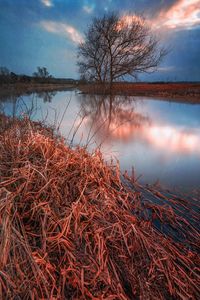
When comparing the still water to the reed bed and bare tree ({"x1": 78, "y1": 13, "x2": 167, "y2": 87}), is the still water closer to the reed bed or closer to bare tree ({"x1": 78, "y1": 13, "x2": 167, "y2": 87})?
the reed bed

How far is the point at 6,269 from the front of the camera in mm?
1134

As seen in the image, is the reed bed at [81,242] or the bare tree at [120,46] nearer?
the reed bed at [81,242]

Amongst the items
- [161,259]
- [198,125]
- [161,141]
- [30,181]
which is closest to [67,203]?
[30,181]

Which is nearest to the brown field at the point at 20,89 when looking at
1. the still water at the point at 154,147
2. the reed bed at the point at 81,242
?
the still water at the point at 154,147

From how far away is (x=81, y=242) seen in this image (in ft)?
4.53

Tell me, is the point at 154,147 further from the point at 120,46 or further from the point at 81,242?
the point at 120,46

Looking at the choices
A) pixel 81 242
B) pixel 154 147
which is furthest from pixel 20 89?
pixel 81 242

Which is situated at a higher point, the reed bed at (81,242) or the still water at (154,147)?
the reed bed at (81,242)

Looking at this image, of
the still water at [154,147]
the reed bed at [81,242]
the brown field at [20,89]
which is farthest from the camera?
the brown field at [20,89]

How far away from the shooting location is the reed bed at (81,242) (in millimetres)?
1152

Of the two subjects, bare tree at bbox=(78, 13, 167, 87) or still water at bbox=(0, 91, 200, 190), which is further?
bare tree at bbox=(78, 13, 167, 87)

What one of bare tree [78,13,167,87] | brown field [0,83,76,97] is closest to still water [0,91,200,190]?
brown field [0,83,76,97]

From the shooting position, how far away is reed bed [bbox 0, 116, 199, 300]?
1.15 meters

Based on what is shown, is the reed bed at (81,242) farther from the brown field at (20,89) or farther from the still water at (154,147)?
the brown field at (20,89)
